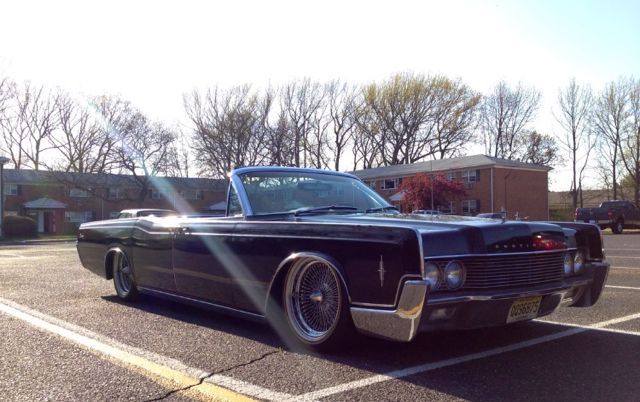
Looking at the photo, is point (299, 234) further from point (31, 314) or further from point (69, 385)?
point (31, 314)

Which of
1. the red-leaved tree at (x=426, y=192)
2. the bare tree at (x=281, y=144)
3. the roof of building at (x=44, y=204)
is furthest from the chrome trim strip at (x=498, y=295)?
the roof of building at (x=44, y=204)

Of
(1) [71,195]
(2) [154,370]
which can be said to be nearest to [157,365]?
(2) [154,370]

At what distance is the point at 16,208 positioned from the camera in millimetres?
53312

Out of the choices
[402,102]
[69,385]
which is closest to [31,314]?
[69,385]

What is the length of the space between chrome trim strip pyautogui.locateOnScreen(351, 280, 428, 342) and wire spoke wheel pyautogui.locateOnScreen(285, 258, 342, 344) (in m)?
0.31

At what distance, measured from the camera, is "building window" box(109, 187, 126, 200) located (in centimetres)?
5724

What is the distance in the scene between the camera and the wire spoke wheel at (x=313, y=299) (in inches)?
172

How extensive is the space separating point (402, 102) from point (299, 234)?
53.9 meters

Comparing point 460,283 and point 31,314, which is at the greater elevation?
point 460,283

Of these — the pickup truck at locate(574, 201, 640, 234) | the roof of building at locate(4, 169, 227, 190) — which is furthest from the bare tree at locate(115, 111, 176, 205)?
the pickup truck at locate(574, 201, 640, 234)

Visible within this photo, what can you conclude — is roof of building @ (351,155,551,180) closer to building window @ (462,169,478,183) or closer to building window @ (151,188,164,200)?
building window @ (462,169,478,183)

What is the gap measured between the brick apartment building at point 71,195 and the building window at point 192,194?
0.90 m

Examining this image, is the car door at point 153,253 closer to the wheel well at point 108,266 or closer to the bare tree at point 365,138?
the wheel well at point 108,266

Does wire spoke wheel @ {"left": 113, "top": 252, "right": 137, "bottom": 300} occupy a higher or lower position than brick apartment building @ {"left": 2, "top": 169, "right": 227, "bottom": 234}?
lower
